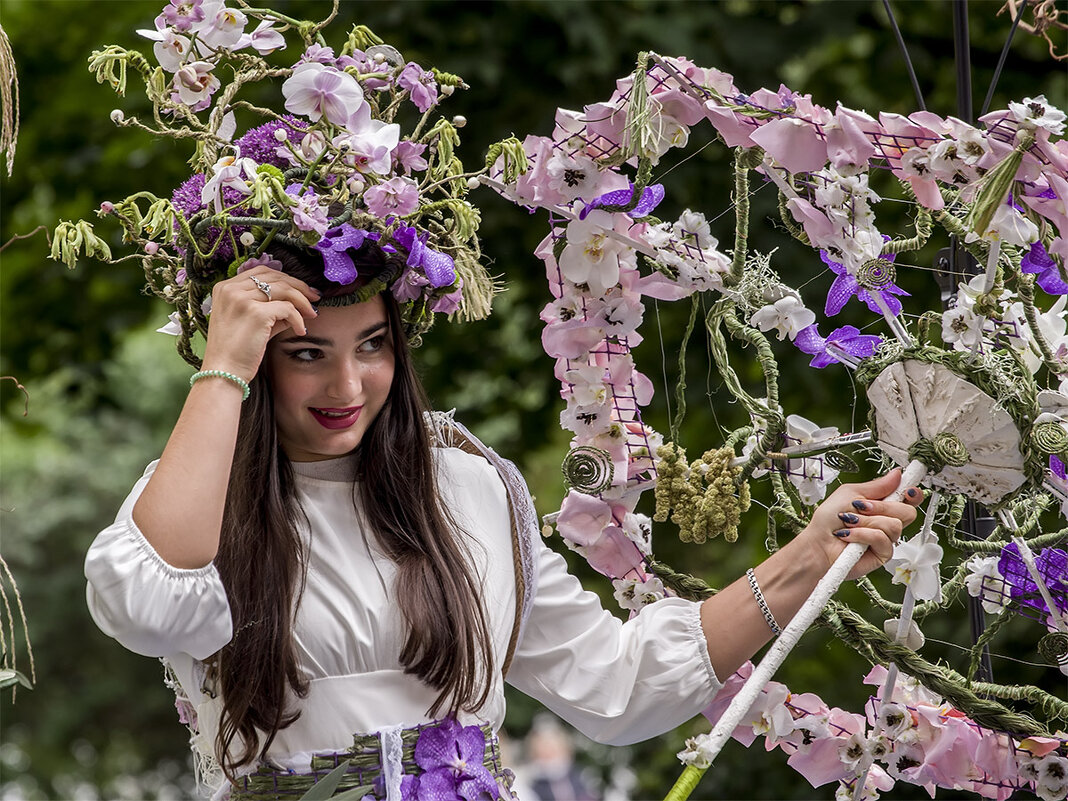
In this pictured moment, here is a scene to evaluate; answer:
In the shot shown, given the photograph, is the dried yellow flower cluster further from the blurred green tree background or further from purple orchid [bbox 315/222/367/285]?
the blurred green tree background

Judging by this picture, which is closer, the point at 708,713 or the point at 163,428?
the point at 708,713

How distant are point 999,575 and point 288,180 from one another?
1070mm

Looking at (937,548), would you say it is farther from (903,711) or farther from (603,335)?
(603,335)

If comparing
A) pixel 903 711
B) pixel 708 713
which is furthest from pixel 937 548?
pixel 708 713

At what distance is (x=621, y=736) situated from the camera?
6.42 ft

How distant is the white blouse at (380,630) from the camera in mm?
1551

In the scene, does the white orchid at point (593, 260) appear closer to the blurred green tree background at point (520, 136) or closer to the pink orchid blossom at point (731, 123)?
the pink orchid blossom at point (731, 123)

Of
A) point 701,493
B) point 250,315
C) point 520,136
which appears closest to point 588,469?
point 701,493

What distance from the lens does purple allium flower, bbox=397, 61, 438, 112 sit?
1.84 m

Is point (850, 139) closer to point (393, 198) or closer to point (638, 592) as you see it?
point (393, 198)

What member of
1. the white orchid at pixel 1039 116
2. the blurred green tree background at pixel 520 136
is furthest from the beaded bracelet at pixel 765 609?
the blurred green tree background at pixel 520 136

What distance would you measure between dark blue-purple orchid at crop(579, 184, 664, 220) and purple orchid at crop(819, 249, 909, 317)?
241 millimetres

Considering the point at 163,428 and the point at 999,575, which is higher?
the point at 999,575

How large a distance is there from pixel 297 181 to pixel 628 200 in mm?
433
